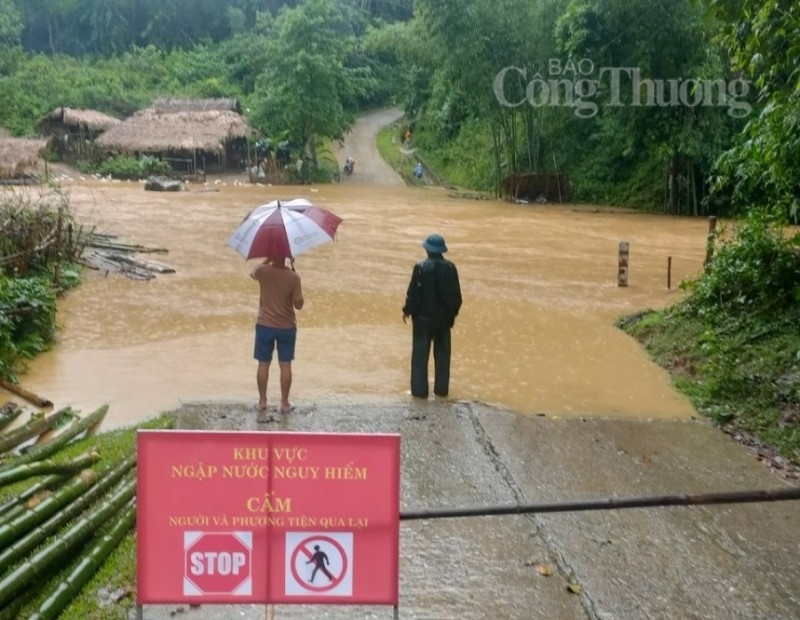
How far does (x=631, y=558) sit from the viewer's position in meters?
5.01

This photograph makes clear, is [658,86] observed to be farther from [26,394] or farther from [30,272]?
[26,394]

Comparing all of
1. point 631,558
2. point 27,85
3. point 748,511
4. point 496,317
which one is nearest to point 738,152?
point 496,317

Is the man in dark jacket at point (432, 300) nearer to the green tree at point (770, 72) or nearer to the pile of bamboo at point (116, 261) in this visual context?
the green tree at point (770, 72)

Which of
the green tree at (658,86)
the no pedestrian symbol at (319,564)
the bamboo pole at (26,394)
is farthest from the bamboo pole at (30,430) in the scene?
the green tree at (658,86)

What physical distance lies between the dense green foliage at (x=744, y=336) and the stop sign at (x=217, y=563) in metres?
5.30

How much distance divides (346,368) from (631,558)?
561 cm

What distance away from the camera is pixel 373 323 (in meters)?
12.7

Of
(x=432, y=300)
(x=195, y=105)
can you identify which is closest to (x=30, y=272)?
(x=432, y=300)

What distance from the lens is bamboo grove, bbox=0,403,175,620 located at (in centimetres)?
425

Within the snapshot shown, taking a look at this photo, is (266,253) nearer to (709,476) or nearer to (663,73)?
(709,476)

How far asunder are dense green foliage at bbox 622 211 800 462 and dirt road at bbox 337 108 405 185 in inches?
1218

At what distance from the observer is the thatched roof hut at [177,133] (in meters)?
41.3

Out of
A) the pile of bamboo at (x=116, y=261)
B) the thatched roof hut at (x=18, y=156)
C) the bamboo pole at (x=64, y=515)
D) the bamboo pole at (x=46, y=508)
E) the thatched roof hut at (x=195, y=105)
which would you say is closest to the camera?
the bamboo pole at (x=64, y=515)

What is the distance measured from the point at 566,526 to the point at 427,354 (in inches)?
129
